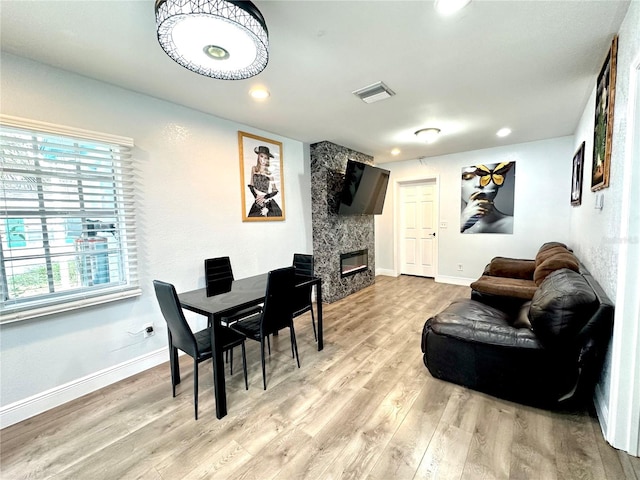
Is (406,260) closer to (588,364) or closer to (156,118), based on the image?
(588,364)

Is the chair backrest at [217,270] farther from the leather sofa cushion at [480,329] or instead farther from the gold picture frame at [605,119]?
the gold picture frame at [605,119]

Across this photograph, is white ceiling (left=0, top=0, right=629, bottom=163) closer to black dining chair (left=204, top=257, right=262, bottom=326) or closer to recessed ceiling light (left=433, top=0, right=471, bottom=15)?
recessed ceiling light (left=433, top=0, right=471, bottom=15)

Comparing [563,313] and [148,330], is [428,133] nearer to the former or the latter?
[563,313]

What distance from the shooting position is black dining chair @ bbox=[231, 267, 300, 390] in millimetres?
2125

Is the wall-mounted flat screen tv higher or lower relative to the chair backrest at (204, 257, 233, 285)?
higher

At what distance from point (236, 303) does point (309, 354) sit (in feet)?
3.55

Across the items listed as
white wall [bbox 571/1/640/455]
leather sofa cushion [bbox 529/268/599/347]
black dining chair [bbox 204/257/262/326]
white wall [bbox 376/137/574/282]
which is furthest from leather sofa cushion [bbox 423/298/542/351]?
white wall [bbox 376/137/574/282]

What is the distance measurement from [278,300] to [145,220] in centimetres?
147

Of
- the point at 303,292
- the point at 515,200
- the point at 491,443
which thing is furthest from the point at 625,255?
the point at 515,200

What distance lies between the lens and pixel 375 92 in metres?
2.42

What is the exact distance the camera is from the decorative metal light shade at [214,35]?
1.20m

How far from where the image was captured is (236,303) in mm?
2002

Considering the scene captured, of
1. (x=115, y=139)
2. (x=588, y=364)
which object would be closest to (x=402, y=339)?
(x=588, y=364)

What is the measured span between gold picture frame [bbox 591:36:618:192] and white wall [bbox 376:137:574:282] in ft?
7.78
